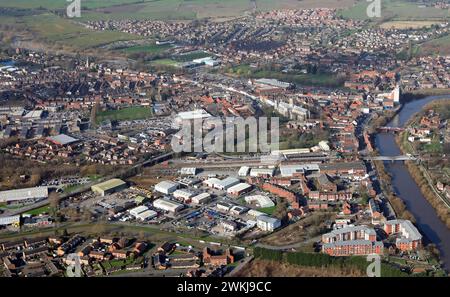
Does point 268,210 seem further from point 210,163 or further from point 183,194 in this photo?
point 210,163

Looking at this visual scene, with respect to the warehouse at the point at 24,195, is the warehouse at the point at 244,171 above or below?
above

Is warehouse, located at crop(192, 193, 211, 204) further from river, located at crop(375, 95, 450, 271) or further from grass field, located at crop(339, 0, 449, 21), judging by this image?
grass field, located at crop(339, 0, 449, 21)

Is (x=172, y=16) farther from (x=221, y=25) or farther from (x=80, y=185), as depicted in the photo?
(x=80, y=185)

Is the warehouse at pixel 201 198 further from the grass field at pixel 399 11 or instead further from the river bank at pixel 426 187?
the grass field at pixel 399 11

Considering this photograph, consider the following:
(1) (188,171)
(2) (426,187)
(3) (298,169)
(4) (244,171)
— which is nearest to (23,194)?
(1) (188,171)

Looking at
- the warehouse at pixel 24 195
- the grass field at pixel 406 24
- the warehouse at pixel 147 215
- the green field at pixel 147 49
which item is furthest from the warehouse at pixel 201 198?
the grass field at pixel 406 24
